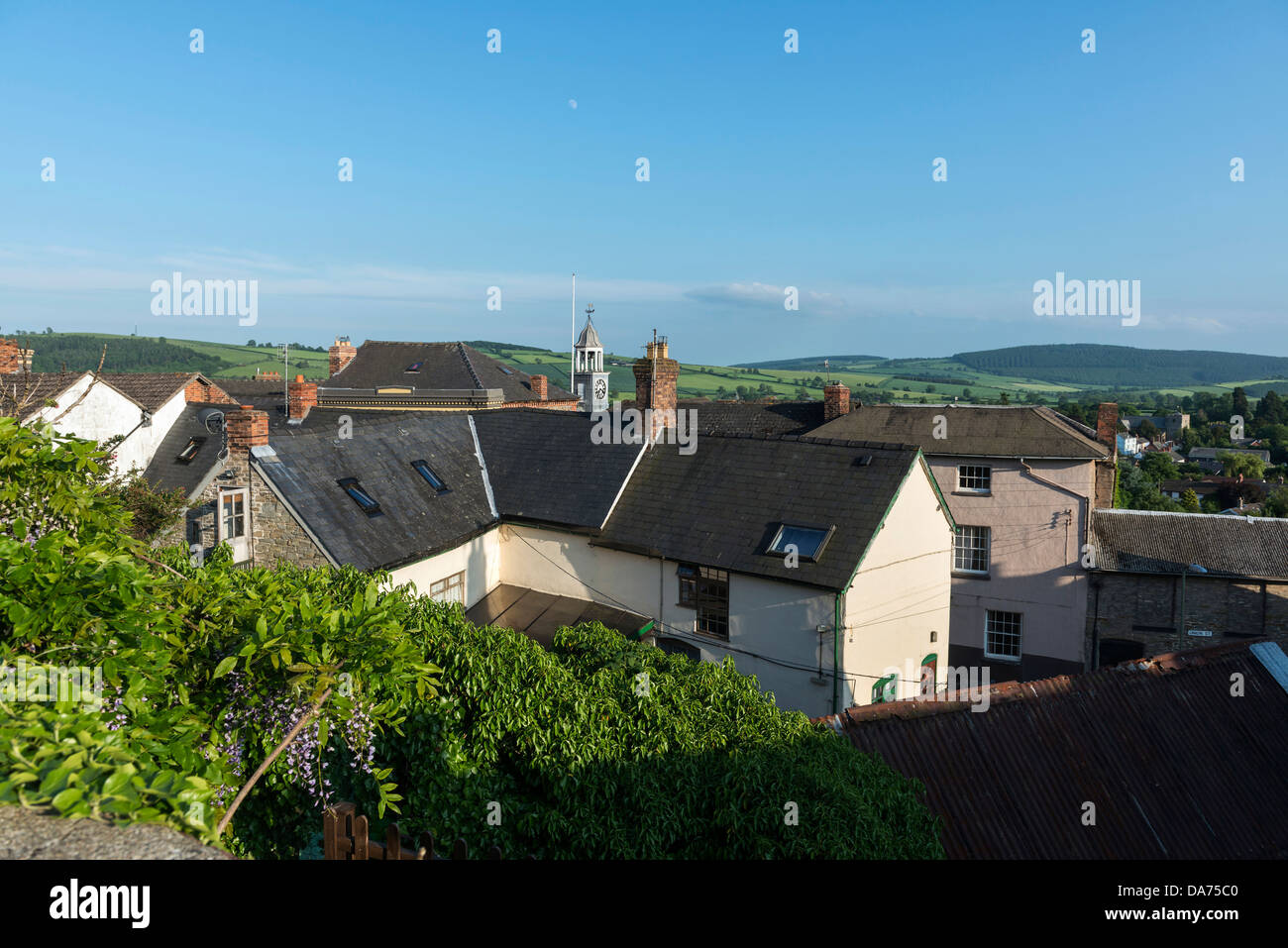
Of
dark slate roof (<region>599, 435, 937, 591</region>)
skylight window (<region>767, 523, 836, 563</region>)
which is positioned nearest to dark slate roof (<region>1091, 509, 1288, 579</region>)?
dark slate roof (<region>599, 435, 937, 591</region>)

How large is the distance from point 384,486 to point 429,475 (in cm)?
211

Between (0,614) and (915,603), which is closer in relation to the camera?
(0,614)

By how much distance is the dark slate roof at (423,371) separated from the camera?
54094mm

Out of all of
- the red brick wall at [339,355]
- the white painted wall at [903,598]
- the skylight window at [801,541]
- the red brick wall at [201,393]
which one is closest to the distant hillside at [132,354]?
the red brick wall at [339,355]

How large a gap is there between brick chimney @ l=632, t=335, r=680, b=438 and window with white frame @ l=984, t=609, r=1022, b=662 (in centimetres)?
1593

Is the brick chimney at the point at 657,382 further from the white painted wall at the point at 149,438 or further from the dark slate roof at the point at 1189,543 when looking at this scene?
the white painted wall at the point at 149,438

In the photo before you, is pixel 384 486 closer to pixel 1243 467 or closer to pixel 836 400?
pixel 836 400

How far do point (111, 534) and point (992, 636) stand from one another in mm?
30307

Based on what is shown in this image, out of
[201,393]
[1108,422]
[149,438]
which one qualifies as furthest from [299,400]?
[1108,422]

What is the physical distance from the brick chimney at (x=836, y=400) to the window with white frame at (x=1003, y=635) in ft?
37.9

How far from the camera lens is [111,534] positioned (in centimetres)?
710
